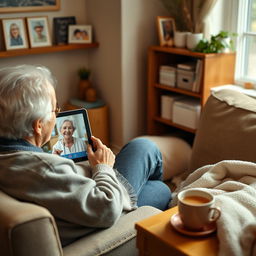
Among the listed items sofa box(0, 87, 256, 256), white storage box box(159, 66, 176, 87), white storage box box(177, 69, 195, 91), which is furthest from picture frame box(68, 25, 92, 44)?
sofa box(0, 87, 256, 256)

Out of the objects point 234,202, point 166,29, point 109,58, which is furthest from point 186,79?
point 234,202

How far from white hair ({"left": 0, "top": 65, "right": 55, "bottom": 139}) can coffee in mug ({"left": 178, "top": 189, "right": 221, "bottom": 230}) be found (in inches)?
20.8

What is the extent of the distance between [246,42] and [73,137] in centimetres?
172

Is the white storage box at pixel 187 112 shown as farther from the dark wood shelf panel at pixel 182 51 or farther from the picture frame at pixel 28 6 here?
the picture frame at pixel 28 6

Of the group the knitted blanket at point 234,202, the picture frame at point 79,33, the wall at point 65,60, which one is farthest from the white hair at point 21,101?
the picture frame at point 79,33

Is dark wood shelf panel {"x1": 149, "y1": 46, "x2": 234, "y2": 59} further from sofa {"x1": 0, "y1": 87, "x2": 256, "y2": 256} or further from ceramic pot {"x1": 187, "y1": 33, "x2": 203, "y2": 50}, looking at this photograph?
sofa {"x1": 0, "y1": 87, "x2": 256, "y2": 256}

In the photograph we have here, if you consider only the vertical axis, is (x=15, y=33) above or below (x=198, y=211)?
above

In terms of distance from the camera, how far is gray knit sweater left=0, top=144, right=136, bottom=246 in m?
1.31

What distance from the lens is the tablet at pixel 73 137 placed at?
171cm

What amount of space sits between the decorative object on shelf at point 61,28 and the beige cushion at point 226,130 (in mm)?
1634

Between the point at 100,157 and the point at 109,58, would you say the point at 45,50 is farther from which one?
the point at 100,157

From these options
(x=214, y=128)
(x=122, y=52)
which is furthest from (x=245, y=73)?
(x=214, y=128)

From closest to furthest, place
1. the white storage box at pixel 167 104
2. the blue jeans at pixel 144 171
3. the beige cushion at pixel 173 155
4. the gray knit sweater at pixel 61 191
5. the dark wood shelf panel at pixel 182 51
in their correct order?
the gray knit sweater at pixel 61 191
the blue jeans at pixel 144 171
the beige cushion at pixel 173 155
the dark wood shelf panel at pixel 182 51
the white storage box at pixel 167 104

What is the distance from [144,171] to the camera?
73.4 inches
